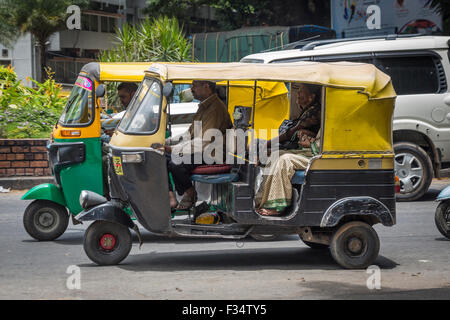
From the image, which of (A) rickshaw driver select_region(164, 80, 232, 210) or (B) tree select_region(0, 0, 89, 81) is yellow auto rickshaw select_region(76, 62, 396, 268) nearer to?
(A) rickshaw driver select_region(164, 80, 232, 210)

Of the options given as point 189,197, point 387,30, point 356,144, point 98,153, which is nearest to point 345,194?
point 356,144

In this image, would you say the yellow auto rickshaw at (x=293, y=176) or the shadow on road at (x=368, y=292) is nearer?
the shadow on road at (x=368, y=292)

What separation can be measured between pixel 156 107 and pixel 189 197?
3.55 feet

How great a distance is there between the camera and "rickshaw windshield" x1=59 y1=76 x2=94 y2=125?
827 cm

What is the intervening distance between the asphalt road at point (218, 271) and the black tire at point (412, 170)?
207 centimetres

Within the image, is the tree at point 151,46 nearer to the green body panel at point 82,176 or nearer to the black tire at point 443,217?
the green body panel at point 82,176

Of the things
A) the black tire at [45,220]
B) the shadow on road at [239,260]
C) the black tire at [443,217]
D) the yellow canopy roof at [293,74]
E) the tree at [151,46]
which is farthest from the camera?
the tree at [151,46]

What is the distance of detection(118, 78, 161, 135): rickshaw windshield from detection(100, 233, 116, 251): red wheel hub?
3.32 ft

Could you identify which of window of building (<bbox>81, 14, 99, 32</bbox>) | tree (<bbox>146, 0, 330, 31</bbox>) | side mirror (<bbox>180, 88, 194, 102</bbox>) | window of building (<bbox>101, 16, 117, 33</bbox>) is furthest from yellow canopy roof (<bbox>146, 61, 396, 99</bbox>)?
window of building (<bbox>101, 16, 117, 33</bbox>)

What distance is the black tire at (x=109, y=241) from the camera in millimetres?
6871

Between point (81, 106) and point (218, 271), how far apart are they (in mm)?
2686

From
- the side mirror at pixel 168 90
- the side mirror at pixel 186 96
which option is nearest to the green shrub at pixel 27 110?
the side mirror at pixel 186 96

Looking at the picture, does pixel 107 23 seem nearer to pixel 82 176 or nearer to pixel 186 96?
pixel 186 96

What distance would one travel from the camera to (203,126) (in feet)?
23.9
